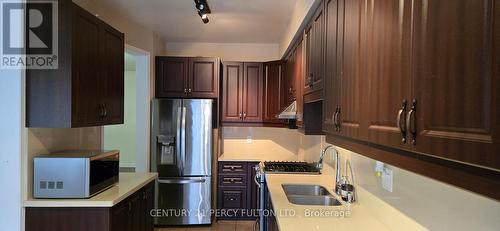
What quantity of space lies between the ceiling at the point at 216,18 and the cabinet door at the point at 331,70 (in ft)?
4.44

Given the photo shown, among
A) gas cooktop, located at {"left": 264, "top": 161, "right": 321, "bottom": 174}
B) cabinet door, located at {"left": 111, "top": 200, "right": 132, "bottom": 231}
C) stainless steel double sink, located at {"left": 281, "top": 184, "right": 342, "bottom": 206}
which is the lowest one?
cabinet door, located at {"left": 111, "top": 200, "right": 132, "bottom": 231}

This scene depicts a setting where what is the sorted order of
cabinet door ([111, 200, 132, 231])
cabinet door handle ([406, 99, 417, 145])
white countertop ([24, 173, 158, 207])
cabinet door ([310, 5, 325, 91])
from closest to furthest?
cabinet door handle ([406, 99, 417, 145]), cabinet door ([310, 5, 325, 91]), white countertop ([24, 173, 158, 207]), cabinet door ([111, 200, 132, 231])

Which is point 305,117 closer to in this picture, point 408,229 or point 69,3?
point 408,229

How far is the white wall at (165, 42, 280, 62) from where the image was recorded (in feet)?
16.8

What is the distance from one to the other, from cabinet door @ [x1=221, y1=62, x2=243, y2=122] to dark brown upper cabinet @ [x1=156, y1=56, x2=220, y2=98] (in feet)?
0.75

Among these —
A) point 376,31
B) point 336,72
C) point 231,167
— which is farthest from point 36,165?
point 231,167

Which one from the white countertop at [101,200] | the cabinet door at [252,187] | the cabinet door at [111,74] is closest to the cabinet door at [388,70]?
the white countertop at [101,200]

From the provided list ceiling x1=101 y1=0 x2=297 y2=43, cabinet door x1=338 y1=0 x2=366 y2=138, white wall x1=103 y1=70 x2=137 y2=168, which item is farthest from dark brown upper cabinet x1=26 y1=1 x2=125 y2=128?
white wall x1=103 y1=70 x2=137 y2=168

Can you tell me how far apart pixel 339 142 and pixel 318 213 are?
558mm

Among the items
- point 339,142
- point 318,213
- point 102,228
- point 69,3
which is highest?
point 69,3

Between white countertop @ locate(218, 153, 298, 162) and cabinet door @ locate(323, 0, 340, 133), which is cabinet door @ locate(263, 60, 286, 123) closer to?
white countertop @ locate(218, 153, 298, 162)

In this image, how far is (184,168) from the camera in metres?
4.35

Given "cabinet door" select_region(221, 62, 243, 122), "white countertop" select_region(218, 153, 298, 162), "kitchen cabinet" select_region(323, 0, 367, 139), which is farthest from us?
"white countertop" select_region(218, 153, 298, 162)

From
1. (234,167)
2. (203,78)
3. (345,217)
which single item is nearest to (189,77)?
(203,78)
